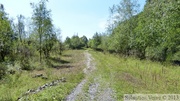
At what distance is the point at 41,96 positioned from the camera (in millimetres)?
10633

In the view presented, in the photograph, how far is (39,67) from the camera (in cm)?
Result: 2612

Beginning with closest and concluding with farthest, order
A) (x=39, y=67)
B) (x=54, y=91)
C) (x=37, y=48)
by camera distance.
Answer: (x=54, y=91), (x=39, y=67), (x=37, y=48)

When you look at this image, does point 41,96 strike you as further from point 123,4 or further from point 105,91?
point 123,4

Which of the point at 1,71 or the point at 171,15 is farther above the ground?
the point at 171,15

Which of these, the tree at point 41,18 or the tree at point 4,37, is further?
the tree at point 41,18

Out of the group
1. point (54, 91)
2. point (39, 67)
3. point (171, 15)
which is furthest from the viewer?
point (39, 67)

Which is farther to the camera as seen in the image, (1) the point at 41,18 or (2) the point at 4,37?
(1) the point at 41,18

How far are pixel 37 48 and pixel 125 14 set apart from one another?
18.1 metres

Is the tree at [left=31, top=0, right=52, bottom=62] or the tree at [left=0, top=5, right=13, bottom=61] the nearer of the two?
the tree at [left=0, top=5, right=13, bottom=61]

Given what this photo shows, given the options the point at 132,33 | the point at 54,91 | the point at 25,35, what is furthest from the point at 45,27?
the point at 25,35

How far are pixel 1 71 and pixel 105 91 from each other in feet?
23.0

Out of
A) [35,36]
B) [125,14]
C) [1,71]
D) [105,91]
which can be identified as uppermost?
[125,14]

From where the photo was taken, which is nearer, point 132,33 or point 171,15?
point 171,15

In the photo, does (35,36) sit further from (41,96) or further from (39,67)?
(41,96)
